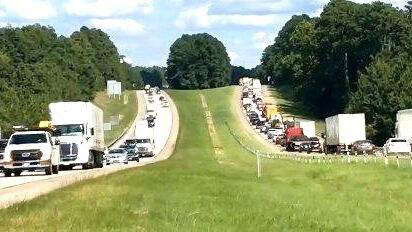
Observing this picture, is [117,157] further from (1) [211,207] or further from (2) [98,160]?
(1) [211,207]

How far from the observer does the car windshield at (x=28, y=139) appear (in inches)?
1821

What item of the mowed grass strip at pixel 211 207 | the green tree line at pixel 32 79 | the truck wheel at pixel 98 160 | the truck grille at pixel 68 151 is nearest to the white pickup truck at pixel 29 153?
the truck grille at pixel 68 151

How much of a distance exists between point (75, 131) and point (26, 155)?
8.71 meters

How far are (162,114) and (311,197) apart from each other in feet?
428

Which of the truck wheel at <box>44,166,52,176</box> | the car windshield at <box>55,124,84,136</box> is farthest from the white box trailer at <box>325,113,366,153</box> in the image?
the truck wheel at <box>44,166,52,176</box>

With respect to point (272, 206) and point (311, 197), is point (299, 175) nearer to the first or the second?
point (311, 197)

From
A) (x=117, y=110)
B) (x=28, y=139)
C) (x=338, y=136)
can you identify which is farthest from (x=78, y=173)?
(x=117, y=110)

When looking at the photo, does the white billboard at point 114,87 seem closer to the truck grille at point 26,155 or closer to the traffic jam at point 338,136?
the traffic jam at point 338,136

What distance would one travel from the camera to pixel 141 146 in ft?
310

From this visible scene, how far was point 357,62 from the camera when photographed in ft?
513

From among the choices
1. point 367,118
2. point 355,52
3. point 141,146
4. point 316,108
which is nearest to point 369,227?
point 141,146

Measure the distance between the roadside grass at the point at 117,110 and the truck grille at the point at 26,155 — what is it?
2929 inches

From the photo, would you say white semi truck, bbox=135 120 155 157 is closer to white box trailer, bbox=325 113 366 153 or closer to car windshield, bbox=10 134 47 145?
white box trailer, bbox=325 113 366 153

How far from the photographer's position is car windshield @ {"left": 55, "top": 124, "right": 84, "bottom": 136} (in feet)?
178
